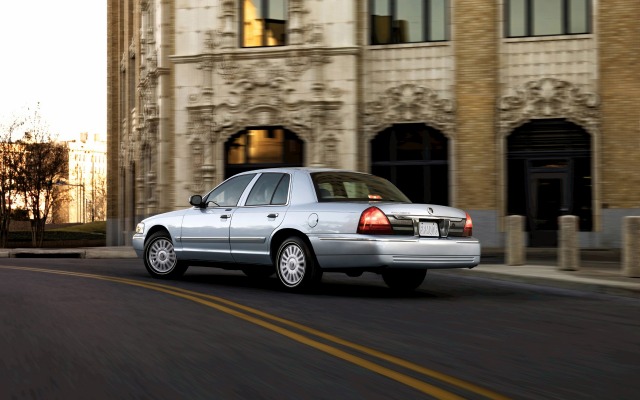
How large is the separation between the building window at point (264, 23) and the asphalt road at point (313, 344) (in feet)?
60.3

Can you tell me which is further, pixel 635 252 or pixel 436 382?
pixel 635 252

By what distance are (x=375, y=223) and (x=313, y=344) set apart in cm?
394

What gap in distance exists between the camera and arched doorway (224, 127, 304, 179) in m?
29.8

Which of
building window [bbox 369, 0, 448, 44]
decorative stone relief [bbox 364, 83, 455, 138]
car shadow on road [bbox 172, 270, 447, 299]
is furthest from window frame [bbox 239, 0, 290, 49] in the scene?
car shadow on road [bbox 172, 270, 447, 299]

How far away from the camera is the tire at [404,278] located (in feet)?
42.2

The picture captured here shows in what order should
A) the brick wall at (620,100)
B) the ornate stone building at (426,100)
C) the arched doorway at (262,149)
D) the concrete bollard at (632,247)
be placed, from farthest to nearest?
the arched doorway at (262,149)
the ornate stone building at (426,100)
the brick wall at (620,100)
the concrete bollard at (632,247)

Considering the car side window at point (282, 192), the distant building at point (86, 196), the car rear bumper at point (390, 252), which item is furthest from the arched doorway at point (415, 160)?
the distant building at point (86, 196)

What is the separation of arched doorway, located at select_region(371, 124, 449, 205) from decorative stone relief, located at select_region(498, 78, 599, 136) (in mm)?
2050

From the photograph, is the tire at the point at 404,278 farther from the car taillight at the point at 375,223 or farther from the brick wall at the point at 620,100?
the brick wall at the point at 620,100

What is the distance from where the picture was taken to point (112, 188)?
46.8 m

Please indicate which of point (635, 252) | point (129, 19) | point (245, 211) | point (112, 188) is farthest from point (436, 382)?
point (112, 188)

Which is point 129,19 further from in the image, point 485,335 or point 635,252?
point 485,335

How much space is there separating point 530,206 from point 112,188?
24.6 metres

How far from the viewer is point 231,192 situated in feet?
44.3
